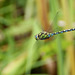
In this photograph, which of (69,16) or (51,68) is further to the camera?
(51,68)

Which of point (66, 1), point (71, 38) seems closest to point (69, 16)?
point (66, 1)

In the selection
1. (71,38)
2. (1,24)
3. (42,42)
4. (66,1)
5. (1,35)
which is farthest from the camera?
(1,24)

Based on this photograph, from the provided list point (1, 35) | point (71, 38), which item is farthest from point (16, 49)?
point (71, 38)

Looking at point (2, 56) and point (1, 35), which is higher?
point (1, 35)

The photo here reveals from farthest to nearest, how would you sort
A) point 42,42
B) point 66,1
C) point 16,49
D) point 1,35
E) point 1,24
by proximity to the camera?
1. point 1,24
2. point 1,35
3. point 16,49
4. point 42,42
5. point 66,1

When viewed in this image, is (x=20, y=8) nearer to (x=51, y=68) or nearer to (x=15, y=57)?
(x=15, y=57)

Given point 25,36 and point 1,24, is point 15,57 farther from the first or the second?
point 1,24

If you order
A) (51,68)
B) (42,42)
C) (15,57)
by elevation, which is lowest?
(51,68)
